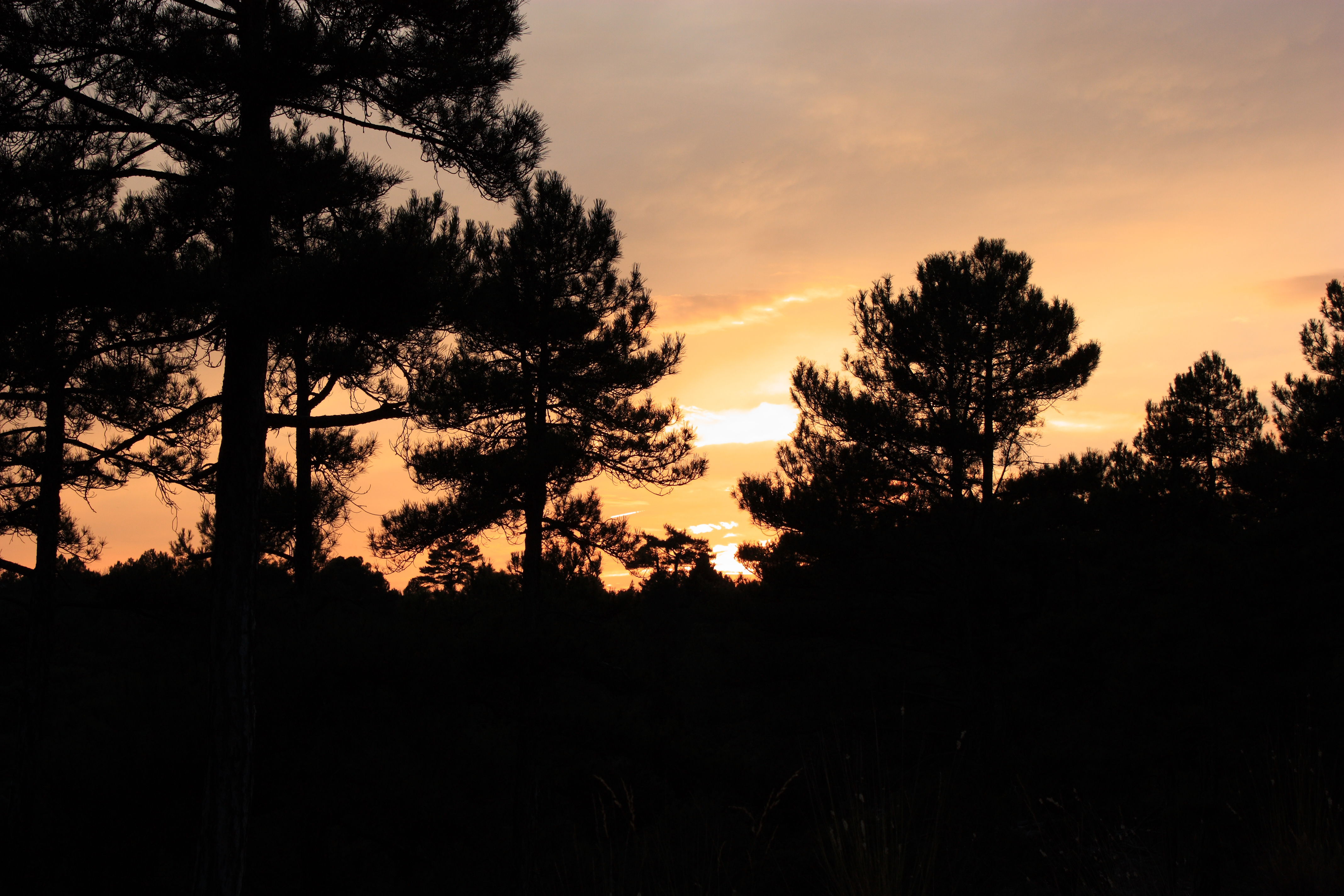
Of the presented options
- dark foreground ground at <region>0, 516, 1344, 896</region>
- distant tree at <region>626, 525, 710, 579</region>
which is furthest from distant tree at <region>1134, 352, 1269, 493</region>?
distant tree at <region>626, 525, 710, 579</region>

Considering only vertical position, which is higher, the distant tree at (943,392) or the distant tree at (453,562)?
the distant tree at (943,392)

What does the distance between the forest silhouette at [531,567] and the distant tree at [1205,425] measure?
0.11 meters

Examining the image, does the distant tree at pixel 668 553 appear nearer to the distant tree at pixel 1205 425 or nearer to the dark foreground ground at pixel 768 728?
the dark foreground ground at pixel 768 728

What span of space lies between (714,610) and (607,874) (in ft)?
48.9

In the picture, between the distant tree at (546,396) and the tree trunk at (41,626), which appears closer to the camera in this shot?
the tree trunk at (41,626)

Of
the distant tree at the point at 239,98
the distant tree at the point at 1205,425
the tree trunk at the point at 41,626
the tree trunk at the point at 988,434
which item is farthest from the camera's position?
the distant tree at the point at 1205,425

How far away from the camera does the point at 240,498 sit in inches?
232

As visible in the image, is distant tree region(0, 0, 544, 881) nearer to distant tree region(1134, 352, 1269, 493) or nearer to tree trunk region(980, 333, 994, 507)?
tree trunk region(980, 333, 994, 507)

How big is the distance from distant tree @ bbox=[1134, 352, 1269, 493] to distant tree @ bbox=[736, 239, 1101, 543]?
844 centimetres

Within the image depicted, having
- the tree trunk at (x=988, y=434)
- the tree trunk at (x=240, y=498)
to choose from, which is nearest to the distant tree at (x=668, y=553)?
the tree trunk at (x=988, y=434)

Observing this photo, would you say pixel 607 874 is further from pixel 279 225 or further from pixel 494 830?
pixel 494 830

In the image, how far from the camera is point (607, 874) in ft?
10.5

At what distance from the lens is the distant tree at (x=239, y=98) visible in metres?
5.54

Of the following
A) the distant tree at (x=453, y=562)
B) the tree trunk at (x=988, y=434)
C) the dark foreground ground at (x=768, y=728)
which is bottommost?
the dark foreground ground at (x=768, y=728)
